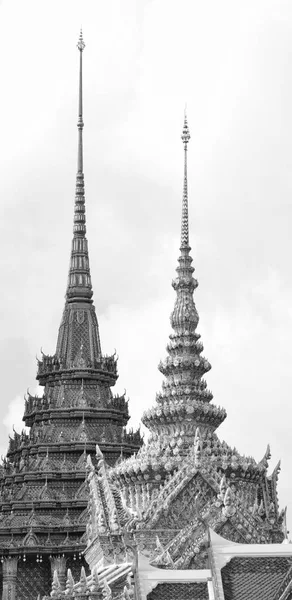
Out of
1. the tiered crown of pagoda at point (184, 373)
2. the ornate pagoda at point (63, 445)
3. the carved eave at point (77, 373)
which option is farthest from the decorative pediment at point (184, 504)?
the carved eave at point (77, 373)

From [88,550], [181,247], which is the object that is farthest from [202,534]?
[181,247]

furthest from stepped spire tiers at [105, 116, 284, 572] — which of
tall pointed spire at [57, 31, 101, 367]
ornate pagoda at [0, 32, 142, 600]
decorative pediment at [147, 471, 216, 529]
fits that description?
tall pointed spire at [57, 31, 101, 367]

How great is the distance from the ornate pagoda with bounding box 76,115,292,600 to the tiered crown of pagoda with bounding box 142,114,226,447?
29mm

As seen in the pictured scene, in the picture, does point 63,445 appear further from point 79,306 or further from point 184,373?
point 184,373

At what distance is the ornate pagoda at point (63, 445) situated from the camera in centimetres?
7412

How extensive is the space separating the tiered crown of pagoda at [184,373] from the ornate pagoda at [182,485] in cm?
3

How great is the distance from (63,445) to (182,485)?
1345 inches

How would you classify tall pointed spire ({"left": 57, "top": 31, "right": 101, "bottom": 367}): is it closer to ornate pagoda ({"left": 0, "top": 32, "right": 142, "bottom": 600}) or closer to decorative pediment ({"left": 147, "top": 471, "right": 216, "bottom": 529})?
ornate pagoda ({"left": 0, "top": 32, "right": 142, "bottom": 600})

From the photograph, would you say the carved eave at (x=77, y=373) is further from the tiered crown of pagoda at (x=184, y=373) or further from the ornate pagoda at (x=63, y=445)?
the tiered crown of pagoda at (x=184, y=373)

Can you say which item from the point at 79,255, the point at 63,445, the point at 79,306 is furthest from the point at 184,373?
the point at 79,255

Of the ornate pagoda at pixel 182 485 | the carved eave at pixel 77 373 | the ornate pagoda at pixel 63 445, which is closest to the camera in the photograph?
the ornate pagoda at pixel 182 485

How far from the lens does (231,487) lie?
46.3m

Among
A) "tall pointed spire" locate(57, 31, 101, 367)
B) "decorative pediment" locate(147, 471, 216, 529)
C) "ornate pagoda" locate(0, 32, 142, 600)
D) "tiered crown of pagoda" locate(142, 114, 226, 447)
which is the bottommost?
"decorative pediment" locate(147, 471, 216, 529)

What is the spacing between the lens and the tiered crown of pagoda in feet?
165
